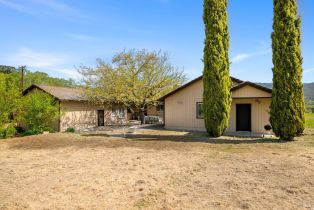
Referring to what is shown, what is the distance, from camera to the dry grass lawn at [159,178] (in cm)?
559

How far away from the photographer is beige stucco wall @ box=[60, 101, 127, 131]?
74.5 feet

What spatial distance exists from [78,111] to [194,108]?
1099 cm

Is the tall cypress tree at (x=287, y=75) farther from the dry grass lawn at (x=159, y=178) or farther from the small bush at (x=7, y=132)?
the small bush at (x=7, y=132)

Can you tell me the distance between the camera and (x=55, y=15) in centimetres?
1432

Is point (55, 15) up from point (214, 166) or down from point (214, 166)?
up

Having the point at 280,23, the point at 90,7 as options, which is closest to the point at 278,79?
the point at 280,23

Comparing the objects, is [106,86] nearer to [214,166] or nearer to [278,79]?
[278,79]

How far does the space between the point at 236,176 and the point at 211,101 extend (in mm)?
8663

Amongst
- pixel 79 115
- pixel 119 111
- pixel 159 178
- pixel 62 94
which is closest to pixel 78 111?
pixel 79 115

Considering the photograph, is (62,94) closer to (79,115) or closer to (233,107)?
(79,115)

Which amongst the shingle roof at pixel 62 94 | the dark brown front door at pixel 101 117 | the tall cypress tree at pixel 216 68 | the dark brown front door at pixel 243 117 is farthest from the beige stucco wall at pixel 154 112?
the tall cypress tree at pixel 216 68

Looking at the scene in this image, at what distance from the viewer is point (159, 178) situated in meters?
7.34

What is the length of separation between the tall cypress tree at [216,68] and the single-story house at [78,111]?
1252 cm

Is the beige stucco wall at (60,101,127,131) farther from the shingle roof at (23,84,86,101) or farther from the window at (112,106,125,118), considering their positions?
the window at (112,106,125,118)
